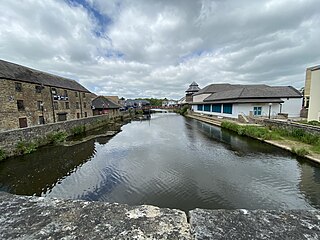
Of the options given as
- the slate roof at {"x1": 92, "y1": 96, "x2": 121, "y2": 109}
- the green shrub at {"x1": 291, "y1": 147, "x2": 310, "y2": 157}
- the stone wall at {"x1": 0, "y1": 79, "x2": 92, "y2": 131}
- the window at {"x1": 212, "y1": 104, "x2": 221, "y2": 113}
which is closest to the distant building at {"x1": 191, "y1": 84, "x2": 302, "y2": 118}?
the window at {"x1": 212, "y1": 104, "x2": 221, "y2": 113}

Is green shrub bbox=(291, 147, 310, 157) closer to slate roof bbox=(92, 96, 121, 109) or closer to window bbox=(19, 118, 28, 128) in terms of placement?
window bbox=(19, 118, 28, 128)

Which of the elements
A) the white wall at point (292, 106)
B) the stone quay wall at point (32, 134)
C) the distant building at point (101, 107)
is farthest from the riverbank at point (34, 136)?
the white wall at point (292, 106)

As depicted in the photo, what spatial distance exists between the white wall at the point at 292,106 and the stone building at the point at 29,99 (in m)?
29.1

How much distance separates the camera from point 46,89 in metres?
18.0

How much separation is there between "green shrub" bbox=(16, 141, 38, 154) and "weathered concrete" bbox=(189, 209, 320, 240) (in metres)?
12.3

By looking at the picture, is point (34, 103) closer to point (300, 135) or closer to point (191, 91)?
point (300, 135)

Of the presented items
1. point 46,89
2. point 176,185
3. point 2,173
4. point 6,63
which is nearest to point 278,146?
point 176,185

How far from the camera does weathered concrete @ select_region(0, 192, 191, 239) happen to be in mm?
1065

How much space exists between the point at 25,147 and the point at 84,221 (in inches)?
472

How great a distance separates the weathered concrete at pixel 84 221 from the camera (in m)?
1.07

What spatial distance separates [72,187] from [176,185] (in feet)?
13.3

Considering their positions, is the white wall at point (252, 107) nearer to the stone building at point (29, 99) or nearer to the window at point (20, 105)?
the stone building at point (29, 99)

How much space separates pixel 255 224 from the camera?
1142 millimetres

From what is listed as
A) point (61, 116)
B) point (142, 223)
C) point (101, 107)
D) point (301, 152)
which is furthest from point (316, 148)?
point (101, 107)
